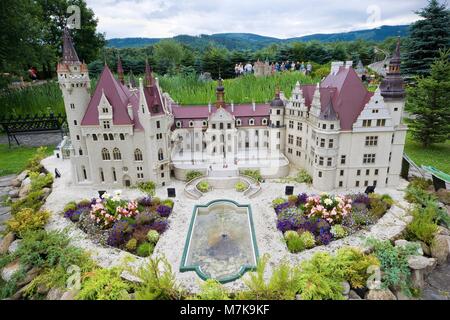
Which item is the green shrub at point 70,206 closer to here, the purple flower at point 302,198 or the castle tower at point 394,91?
the purple flower at point 302,198

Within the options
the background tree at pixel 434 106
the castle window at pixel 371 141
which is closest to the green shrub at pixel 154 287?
the castle window at pixel 371 141

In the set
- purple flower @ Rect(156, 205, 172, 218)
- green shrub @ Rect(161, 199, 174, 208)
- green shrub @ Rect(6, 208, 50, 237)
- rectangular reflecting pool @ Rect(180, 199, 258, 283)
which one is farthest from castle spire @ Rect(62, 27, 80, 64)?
rectangular reflecting pool @ Rect(180, 199, 258, 283)

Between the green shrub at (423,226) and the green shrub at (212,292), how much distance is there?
49.1ft

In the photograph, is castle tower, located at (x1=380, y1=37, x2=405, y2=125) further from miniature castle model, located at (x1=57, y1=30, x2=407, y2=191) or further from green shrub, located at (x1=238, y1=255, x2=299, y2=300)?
green shrub, located at (x1=238, y1=255, x2=299, y2=300)

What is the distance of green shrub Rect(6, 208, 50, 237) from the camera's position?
2238 cm

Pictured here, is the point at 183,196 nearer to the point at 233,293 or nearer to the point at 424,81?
the point at 233,293

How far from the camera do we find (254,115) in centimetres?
3716

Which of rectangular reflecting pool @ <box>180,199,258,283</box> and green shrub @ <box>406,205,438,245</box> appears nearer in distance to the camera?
rectangular reflecting pool @ <box>180,199,258,283</box>

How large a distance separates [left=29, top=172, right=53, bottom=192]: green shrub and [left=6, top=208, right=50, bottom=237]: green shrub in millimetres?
7004

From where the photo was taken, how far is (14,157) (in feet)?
139

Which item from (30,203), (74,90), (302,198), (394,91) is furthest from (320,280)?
(74,90)

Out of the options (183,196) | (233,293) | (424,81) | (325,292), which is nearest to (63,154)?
(183,196)

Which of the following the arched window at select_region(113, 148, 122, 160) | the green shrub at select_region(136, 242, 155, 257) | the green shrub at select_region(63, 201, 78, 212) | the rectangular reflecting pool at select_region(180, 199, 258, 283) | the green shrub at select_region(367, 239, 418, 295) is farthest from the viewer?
the arched window at select_region(113, 148, 122, 160)
